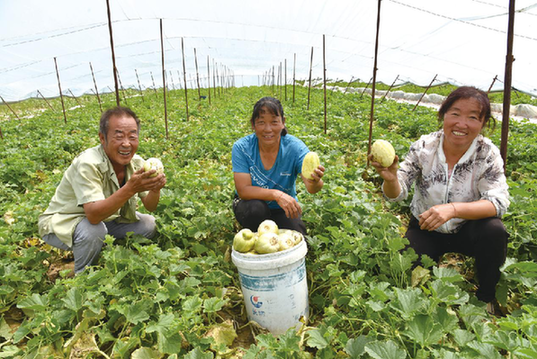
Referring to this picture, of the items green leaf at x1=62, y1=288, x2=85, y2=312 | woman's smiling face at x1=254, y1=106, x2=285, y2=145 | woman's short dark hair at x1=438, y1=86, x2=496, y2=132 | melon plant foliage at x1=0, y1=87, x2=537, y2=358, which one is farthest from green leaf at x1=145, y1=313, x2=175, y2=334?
woman's short dark hair at x1=438, y1=86, x2=496, y2=132

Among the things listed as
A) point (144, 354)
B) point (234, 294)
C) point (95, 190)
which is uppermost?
→ point (95, 190)

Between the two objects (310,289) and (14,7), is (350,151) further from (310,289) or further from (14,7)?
(14,7)

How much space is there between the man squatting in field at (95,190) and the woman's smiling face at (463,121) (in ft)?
7.20

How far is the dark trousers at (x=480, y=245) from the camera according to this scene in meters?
2.38

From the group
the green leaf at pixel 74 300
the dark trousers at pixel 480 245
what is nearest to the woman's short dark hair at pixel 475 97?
the dark trousers at pixel 480 245

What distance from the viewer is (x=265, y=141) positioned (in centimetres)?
291

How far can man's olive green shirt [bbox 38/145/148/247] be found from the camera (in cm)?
261

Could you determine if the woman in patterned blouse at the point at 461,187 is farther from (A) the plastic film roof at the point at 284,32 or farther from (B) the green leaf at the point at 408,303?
(A) the plastic film roof at the point at 284,32

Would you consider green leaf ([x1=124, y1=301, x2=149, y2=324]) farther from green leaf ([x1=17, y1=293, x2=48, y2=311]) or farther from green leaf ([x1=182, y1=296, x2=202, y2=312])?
green leaf ([x1=17, y1=293, x2=48, y2=311])

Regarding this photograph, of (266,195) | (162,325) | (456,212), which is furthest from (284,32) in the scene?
(162,325)

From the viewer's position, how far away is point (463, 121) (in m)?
2.44

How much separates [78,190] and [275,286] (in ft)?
5.40

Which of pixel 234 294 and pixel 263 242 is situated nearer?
pixel 263 242

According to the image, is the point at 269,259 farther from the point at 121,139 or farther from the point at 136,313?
the point at 121,139
